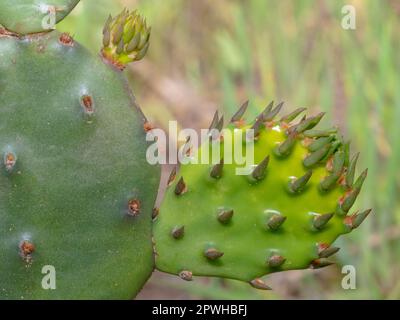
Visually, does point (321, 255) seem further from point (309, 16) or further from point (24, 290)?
point (309, 16)

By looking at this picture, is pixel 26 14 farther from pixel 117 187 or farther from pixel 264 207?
pixel 264 207

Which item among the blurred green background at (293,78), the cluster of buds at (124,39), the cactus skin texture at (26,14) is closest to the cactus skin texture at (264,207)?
the cluster of buds at (124,39)

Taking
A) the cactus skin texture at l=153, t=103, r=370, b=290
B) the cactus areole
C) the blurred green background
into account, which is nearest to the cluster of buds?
the cactus areole

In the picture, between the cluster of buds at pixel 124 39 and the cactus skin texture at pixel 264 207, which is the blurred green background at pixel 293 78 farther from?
the cluster of buds at pixel 124 39

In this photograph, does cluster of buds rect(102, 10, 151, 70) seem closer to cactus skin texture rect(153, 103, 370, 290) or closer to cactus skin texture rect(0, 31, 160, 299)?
cactus skin texture rect(0, 31, 160, 299)
